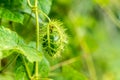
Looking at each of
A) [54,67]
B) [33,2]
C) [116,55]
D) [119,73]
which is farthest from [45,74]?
[116,55]

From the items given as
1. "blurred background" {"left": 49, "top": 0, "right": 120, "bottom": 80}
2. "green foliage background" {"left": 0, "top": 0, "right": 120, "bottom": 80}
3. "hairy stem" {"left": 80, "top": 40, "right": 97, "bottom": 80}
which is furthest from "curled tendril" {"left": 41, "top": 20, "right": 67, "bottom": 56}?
"hairy stem" {"left": 80, "top": 40, "right": 97, "bottom": 80}

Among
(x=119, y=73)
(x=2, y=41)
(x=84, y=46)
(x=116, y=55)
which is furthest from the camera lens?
(x=116, y=55)

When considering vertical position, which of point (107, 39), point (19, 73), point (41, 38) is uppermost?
point (107, 39)

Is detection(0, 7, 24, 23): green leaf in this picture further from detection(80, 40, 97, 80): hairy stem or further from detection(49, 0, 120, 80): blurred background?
detection(80, 40, 97, 80): hairy stem

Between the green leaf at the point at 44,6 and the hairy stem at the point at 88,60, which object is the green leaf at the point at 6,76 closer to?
the green leaf at the point at 44,6

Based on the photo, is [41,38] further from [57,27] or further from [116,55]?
[116,55]

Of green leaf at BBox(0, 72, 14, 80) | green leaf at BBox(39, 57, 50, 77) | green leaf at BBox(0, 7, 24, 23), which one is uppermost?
green leaf at BBox(0, 7, 24, 23)

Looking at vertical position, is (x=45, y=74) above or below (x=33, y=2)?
below
